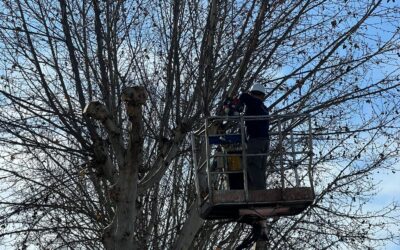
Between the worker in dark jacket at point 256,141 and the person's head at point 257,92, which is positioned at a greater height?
A: the person's head at point 257,92

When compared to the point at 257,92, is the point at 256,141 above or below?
below

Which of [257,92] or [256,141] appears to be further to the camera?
[257,92]

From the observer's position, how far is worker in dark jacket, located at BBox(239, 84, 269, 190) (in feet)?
31.7

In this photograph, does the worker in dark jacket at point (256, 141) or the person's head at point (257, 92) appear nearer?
the worker in dark jacket at point (256, 141)

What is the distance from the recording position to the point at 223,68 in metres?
12.1

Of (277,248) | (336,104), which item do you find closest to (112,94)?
(336,104)

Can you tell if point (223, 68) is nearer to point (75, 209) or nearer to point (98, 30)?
point (98, 30)

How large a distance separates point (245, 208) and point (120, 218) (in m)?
1.56

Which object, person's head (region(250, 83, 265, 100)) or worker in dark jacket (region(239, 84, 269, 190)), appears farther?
person's head (region(250, 83, 265, 100))

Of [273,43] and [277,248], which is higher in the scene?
[273,43]

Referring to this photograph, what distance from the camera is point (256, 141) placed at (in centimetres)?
968

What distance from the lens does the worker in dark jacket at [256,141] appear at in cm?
967

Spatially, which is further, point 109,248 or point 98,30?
point 98,30

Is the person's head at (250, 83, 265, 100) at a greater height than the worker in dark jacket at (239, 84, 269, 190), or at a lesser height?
greater
